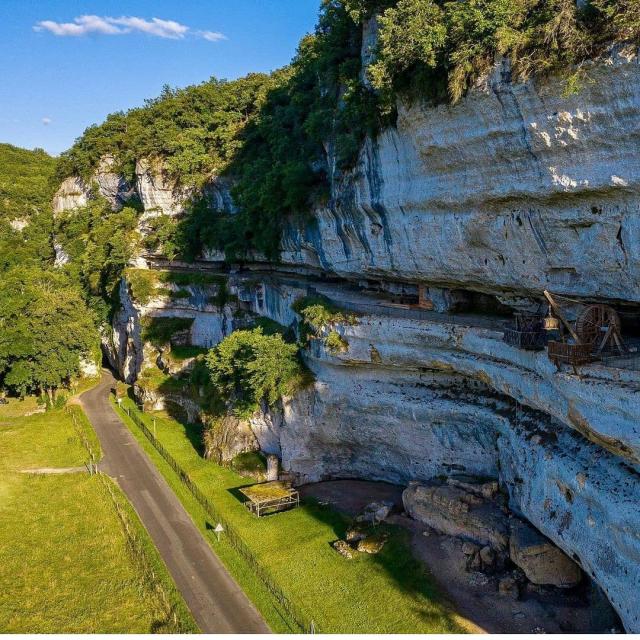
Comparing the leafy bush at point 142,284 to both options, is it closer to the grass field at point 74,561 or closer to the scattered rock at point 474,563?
the grass field at point 74,561

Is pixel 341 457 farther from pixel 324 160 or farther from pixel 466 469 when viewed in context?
pixel 324 160

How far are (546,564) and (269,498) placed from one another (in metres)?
12.1

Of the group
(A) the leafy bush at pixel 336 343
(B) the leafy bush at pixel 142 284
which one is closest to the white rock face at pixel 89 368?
(B) the leafy bush at pixel 142 284

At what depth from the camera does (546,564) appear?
713 inches

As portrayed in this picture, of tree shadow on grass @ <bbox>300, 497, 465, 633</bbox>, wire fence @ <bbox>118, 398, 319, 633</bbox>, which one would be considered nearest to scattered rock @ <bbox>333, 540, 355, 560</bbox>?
tree shadow on grass @ <bbox>300, 497, 465, 633</bbox>

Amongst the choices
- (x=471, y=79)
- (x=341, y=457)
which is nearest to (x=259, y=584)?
(x=341, y=457)

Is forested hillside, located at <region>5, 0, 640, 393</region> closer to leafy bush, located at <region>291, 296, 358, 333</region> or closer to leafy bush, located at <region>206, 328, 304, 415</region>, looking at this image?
leafy bush, located at <region>291, 296, 358, 333</region>

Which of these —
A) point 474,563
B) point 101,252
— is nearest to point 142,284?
point 101,252

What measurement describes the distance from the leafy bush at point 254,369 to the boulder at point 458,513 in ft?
27.4

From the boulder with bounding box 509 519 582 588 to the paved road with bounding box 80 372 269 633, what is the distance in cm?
878

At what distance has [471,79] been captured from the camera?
16875 mm

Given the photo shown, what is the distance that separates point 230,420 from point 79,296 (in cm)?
2925

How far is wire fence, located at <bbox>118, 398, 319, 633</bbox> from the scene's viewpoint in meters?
18.0

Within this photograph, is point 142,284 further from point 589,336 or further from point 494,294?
point 589,336
